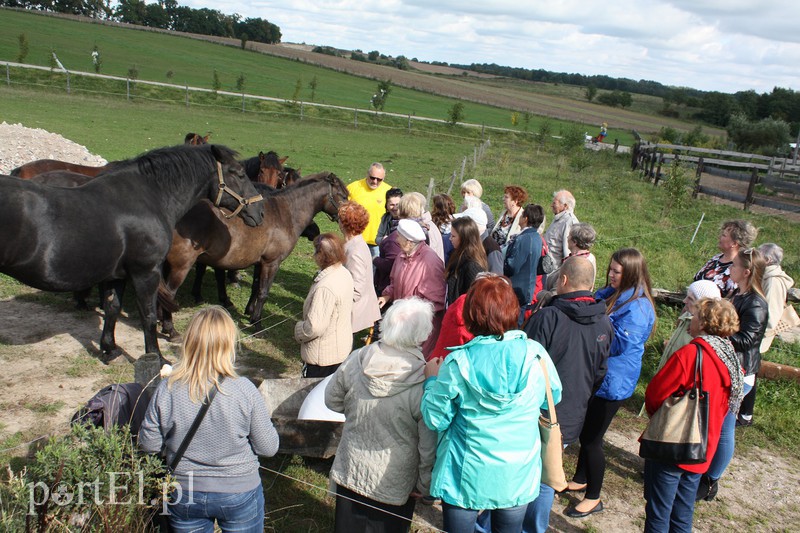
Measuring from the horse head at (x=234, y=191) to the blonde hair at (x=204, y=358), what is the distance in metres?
3.87

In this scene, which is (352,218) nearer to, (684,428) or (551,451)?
(551,451)

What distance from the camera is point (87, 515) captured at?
104 inches

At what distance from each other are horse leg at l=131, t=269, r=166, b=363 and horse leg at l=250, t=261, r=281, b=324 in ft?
4.60

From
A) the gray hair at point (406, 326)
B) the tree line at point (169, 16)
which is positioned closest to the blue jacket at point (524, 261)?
the gray hair at point (406, 326)

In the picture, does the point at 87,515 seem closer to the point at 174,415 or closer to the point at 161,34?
the point at 174,415

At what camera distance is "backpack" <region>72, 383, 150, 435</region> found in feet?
10.1

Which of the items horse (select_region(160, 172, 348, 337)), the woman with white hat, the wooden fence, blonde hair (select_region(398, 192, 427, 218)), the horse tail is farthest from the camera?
the wooden fence

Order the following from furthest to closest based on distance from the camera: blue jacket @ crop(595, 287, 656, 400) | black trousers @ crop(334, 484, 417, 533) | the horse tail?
the horse tail, blue jacket @ crop(595, 287, 656, 400), black trousers @ crop(334, 484, 417, 533)

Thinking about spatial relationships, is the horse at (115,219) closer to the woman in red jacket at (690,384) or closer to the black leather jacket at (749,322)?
the woman in red jacket at (690,384)

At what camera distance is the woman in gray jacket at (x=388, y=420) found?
2830 millimetres

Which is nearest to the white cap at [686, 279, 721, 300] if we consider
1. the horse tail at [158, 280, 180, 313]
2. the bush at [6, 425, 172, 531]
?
the bush at [6, 425, 172, 531]

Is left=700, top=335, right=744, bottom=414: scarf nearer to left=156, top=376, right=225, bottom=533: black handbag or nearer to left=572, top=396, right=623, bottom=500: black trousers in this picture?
left=572, top=396, right=623, bottom=500: black trousers

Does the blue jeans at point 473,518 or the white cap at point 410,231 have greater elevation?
the white cap at point 410,231

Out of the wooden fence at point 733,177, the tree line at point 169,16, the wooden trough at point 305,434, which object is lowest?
the wooden trough at point 305,434
